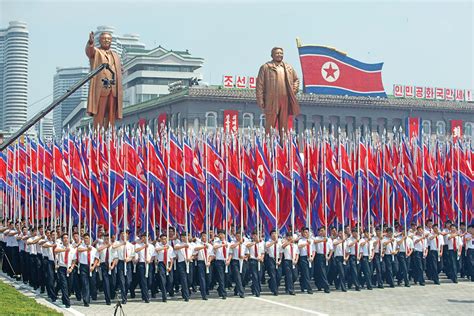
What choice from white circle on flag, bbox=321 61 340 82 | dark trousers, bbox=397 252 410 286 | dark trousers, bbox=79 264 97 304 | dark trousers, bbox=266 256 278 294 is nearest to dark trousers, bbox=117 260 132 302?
dark trousers, bbox=79 264 97 304

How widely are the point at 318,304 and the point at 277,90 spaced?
937cm

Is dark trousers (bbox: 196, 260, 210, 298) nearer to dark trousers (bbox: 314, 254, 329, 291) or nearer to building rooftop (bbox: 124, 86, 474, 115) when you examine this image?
dark trousers (bbox: 314, 254, 329, 291)

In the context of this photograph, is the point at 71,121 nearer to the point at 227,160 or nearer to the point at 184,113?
the point at 184,113

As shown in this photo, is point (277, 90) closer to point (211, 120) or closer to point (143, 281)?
point (143, 281)

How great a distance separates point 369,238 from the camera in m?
16.7

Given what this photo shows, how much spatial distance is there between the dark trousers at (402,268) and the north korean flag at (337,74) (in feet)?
101

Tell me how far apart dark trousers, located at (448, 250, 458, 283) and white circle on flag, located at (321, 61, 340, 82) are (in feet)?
106

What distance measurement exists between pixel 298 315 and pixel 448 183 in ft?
29.5

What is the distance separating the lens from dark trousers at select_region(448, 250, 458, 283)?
17.7m

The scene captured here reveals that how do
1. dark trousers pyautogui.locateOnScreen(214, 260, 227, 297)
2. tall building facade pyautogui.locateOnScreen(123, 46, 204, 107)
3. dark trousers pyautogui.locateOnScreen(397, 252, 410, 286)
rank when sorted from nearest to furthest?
1. dark trousers pyautogui.locateOnScreen(214, 260, 227, 297)
2. dark trousers pyautogui.locateOnScreen(397, 252, 410, 286)
3. tall building facade pyautogui.locateOnScreen(123, 46, 204, 107)

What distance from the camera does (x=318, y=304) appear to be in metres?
14.5

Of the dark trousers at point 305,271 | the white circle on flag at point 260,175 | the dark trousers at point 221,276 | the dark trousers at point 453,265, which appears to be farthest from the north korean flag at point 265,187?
the dark trousers at point 453,265

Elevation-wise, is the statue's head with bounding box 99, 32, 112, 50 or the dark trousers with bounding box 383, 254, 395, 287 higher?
the statue's head with bounding box 99, 32, 112, 50

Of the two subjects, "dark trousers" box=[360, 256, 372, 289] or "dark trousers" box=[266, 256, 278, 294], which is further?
"dark trousers" box=[360, 256, 372, 289]
